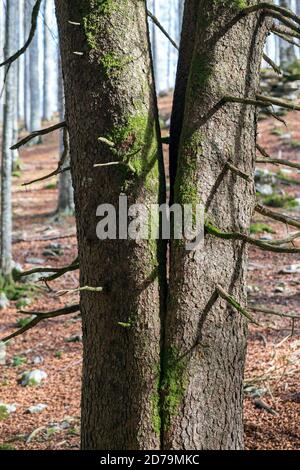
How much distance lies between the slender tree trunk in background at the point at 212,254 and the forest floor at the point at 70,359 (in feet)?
0.92

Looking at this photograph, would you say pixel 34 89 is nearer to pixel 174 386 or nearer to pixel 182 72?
pixel 182 72

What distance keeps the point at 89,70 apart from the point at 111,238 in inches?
32.8

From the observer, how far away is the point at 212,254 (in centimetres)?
288

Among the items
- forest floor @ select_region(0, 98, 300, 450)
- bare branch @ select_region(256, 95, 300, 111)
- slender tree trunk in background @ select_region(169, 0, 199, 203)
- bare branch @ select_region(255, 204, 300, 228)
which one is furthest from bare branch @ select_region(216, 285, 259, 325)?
bare branch @ select_region(256, 95, 300, 111)

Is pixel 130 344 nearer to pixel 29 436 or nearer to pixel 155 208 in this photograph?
pixel 155 208

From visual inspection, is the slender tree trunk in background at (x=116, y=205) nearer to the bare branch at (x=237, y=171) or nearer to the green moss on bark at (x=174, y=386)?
the green moss on bark at (x=174, y=386)

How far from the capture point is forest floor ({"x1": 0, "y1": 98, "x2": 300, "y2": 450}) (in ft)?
16.6

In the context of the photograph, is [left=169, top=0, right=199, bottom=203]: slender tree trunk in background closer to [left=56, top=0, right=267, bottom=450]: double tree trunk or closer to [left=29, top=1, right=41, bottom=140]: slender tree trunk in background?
[left=56, top=0, right=267, bottom=450]: double tree trunk

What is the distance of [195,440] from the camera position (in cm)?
282

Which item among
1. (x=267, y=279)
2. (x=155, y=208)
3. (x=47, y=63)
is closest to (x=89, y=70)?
(x=155, y=208)

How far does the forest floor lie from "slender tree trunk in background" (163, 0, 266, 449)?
281 mm

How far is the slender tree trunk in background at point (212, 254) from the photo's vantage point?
2.83 metres

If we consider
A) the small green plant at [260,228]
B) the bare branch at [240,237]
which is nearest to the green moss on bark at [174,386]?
the bare branch at [240,237]

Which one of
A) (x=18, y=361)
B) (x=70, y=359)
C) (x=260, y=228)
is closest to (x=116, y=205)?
(x=70, y=359)
